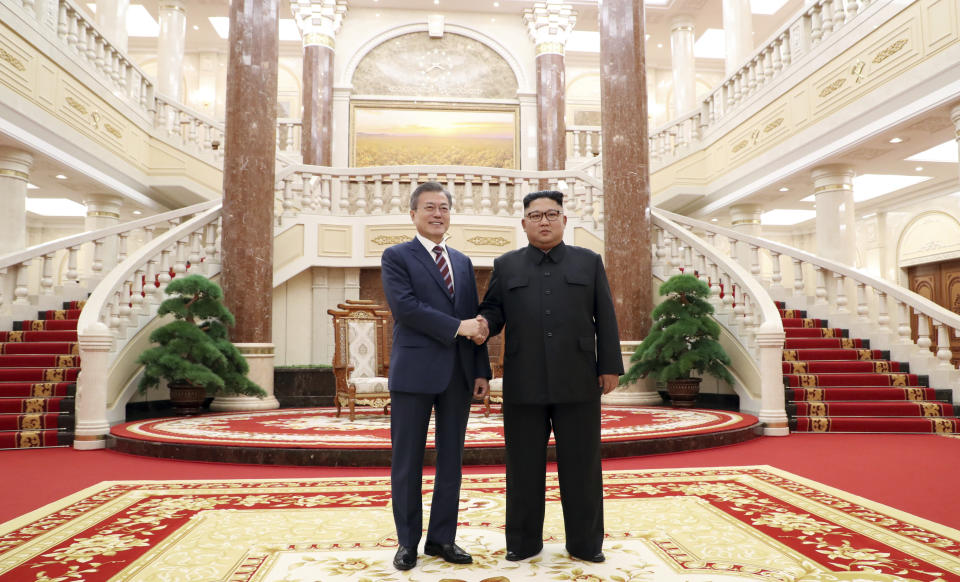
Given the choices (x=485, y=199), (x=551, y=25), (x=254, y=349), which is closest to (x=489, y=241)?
(x=485, y=199)

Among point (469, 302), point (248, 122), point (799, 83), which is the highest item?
point (799, 83)

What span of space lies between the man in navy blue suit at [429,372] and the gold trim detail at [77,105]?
8.79 meters

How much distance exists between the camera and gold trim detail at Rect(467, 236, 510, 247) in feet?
31.8

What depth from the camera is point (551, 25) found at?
601 inches

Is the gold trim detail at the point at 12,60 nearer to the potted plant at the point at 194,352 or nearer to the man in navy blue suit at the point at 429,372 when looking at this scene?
the potted plant at the point at 194,352

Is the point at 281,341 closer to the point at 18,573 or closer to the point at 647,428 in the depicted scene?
the point at 647,428

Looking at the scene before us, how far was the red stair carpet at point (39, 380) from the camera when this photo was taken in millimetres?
5656

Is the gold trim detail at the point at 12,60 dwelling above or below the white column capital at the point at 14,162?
above

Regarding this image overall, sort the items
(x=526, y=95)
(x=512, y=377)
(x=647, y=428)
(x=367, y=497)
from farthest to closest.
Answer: (x=526, y=95) → (x=647, y=428) → (x=367, y=497) → (x=512, y=377)

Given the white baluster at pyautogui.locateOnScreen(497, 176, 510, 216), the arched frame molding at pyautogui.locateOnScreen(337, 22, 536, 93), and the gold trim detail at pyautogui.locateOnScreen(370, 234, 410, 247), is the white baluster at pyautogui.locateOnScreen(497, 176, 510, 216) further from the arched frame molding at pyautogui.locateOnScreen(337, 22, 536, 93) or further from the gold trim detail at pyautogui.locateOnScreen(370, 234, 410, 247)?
the arched frame molding at pyautogui.locateOnScreen(337, 22, 536, 93)

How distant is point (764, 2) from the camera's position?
1622 centimetres

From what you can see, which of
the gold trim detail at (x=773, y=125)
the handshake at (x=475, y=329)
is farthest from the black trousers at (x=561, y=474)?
the gold trim detail at (x=773, y=125)

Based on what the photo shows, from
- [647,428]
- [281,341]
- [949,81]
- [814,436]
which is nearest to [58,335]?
[281,341]

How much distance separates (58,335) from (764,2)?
1612cm
